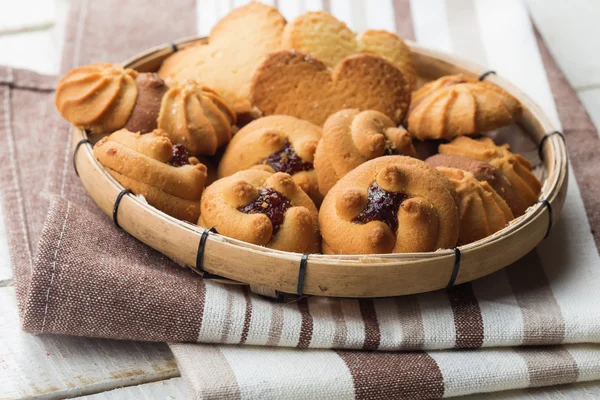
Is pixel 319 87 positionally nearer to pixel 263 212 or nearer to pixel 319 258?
pixel 263 212

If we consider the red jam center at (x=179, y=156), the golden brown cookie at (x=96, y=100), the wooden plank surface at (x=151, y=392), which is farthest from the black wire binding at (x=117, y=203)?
the wooden plank surface at (x=151, y=392)

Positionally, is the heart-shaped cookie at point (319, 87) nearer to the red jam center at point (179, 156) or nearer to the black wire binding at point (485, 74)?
the red jam center at point (179, 156)

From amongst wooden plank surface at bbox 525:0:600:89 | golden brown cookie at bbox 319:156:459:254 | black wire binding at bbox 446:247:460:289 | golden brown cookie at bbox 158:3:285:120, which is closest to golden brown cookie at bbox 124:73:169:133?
golden brown cookie at bbox 158:3:285:120

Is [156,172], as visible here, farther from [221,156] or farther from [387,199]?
[387,199]

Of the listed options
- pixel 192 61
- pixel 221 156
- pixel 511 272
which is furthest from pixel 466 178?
pixel 192 61

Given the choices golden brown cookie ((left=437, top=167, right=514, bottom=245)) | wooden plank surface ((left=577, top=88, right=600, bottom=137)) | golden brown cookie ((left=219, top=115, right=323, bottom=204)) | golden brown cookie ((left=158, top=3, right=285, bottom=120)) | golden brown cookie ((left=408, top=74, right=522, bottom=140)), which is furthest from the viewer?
wooden plank surface ((left=577, top=88, right=600, bottom=137))

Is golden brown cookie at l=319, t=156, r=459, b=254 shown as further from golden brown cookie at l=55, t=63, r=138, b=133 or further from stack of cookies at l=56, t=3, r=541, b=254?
golden brown cookie at l=55, t=63, r=138, b=133
